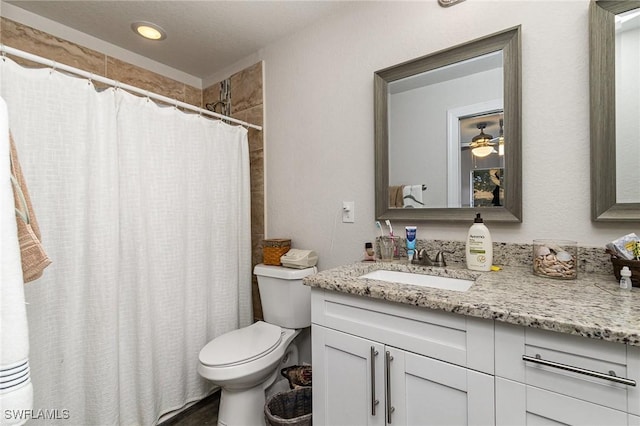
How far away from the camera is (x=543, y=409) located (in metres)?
0.71

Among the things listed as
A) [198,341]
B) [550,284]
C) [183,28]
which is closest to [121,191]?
[198,341]

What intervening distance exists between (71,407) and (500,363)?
1704 millimetres

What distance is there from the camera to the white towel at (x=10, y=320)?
2.11ft

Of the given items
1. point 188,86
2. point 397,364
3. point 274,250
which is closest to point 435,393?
point 397,364

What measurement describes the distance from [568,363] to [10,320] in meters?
1.30

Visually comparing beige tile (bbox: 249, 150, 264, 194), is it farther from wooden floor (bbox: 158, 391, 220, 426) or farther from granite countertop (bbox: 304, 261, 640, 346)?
wooden floor (bbox: 158, 391, 220, 426)

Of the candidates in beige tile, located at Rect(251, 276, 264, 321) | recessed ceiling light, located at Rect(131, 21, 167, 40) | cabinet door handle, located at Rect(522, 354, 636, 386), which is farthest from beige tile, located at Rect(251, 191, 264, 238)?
cabinet door handle, located at Rect(522, 354, 636, 386)

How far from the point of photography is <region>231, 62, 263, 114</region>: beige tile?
7.13 ft

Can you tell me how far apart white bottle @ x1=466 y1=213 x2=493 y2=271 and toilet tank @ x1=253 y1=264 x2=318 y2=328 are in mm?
864

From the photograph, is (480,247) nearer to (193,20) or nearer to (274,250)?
(274,250)

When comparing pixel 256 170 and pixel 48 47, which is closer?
pixel 48 47

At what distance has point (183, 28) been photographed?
1.89 metres

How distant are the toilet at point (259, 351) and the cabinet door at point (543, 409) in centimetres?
103

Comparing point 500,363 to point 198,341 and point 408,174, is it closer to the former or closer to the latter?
point 408,174
